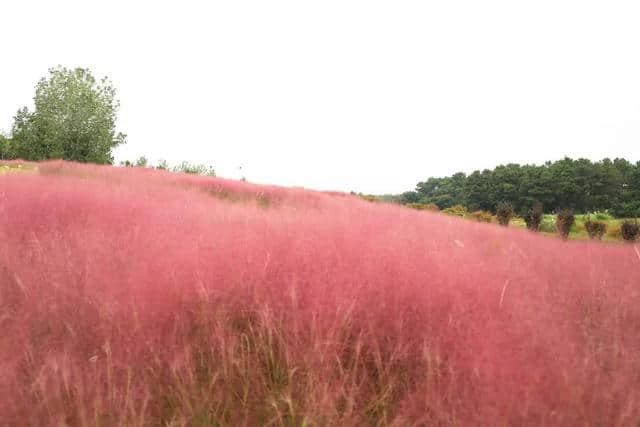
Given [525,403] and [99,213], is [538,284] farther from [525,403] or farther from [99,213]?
[99,213]

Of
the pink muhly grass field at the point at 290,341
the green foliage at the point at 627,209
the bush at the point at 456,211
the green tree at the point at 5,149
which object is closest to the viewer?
the pink muhly grass field at the point at 290,341

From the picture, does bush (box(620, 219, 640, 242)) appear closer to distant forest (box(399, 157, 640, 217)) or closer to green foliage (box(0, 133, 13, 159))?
distant forest (box(399, 157, 640, 217))

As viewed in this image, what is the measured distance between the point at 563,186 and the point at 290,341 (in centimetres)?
4977

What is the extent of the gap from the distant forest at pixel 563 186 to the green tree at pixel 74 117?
43.9 m

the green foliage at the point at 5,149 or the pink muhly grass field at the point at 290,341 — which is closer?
the pink muhly grass field at the point at 290,341

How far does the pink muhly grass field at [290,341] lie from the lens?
134cm

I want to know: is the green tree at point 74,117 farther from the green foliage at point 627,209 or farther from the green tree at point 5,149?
the green foliage at point 627,209

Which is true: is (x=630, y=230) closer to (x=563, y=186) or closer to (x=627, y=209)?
(x=563, y=186)

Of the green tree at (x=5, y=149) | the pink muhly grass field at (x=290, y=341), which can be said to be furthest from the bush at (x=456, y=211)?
the green tree at (x=5, y=149)

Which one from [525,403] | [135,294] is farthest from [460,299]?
[135,294]

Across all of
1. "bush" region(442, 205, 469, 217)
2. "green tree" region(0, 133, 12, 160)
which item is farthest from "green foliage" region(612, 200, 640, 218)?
"green tree" region(0, 133, 12, 160)

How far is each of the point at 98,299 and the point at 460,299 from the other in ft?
7.15

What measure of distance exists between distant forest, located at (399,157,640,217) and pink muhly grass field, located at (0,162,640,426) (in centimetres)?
4531

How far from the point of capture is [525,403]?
1214 mm
